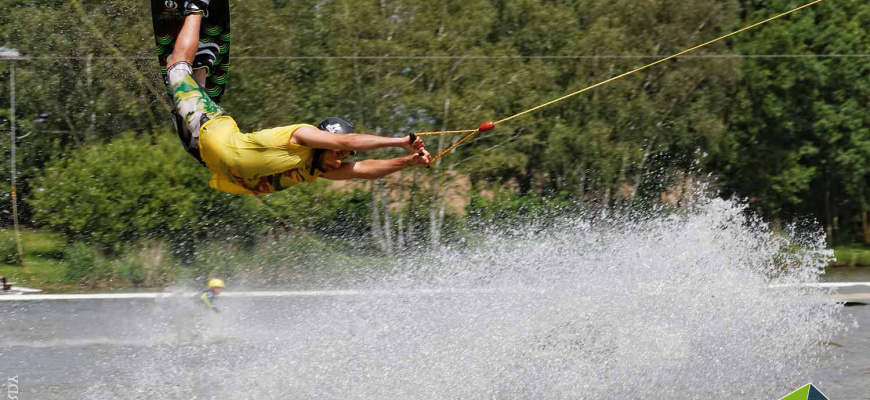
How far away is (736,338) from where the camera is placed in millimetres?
7555

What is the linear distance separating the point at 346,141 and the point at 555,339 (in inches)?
112

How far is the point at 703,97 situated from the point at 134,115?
333 inches

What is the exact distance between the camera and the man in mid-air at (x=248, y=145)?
5340 millimetres

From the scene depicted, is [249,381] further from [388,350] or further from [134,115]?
[134,115]

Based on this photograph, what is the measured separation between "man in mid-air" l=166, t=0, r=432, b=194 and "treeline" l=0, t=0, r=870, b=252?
6.35 meters

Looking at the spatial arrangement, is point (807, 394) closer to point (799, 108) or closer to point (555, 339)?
point (555, 339)

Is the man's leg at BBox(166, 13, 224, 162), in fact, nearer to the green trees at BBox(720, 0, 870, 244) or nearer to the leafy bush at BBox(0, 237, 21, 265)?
the leafy bush at BBox(0, 237, 21, 265)

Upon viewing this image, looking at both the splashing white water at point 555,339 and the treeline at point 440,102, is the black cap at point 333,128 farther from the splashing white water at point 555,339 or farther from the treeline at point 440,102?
the treeline at point 440,102

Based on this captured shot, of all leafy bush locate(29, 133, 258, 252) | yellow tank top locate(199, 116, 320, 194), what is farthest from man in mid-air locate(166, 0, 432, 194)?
leafy bush locate(29, 133, 258, 252)

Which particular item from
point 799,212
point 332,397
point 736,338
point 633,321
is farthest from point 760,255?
point 799,212

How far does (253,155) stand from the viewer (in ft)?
17.7

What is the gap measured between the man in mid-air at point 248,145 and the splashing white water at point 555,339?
6.04 ft

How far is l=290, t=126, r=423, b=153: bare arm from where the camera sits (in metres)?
4.99

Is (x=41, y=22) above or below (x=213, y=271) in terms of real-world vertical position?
above
